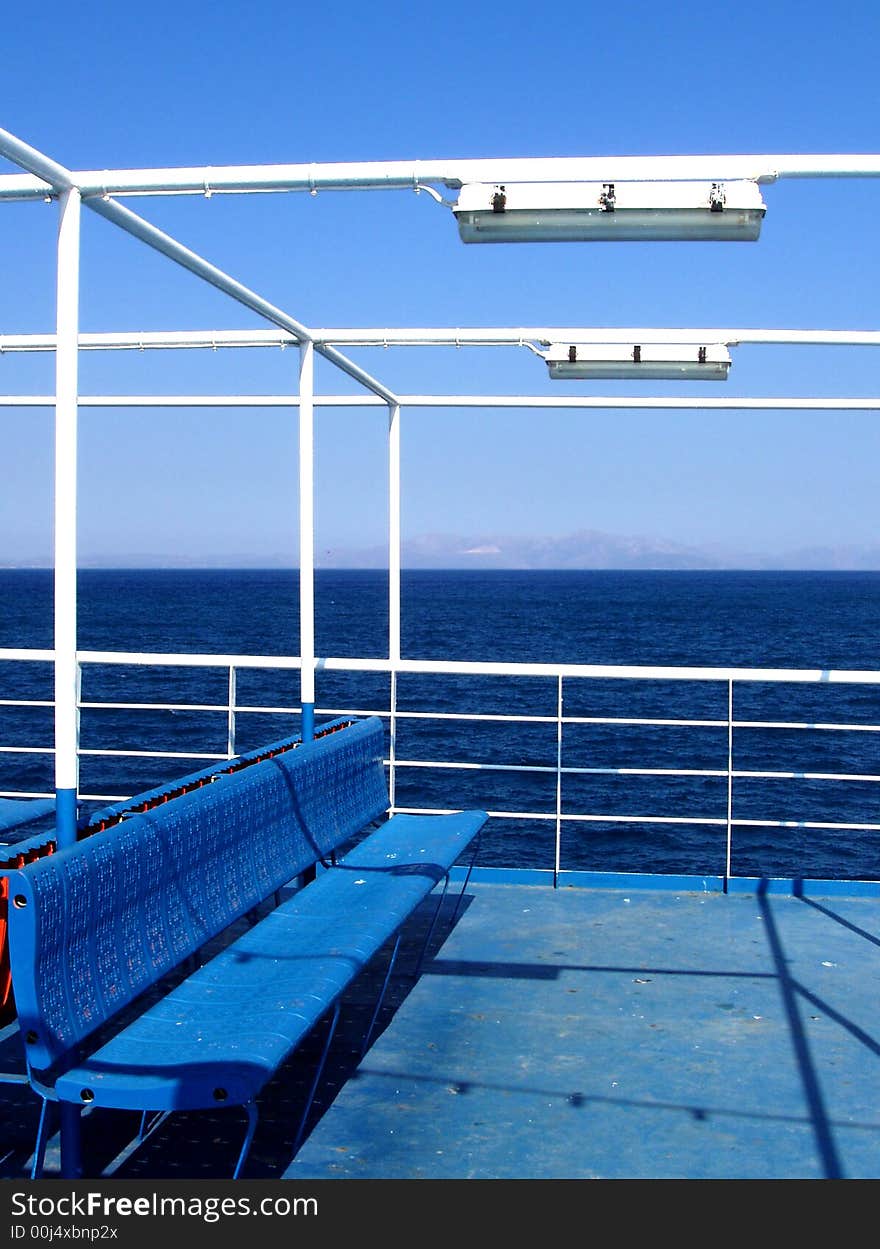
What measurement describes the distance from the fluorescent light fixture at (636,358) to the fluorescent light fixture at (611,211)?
1776 mm

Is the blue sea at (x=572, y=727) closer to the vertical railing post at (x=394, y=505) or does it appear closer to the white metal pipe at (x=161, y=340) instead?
the vertical railing post at (x=394, y=505)

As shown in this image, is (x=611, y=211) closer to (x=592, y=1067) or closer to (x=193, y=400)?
(x=592, y=1067)

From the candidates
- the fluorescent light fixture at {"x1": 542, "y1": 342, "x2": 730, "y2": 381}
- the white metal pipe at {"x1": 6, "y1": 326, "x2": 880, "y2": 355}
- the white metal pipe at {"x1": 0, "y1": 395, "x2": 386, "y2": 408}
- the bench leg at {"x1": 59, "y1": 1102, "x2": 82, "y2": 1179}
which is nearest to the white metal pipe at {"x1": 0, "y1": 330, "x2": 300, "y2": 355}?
the white metal pipe at {"x1": 6, "y1": 326, "x2": 880, "y2": 355}

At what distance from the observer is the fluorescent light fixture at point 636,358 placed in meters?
5.21

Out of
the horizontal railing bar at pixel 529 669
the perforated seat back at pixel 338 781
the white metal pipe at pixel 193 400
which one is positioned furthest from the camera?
the white metal pipe at pixel 193 400

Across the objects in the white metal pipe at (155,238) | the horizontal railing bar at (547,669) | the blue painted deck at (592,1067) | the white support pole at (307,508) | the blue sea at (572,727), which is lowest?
the blue sea at (572,727)

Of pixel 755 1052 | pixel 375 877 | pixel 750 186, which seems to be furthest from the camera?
pixel 375 877

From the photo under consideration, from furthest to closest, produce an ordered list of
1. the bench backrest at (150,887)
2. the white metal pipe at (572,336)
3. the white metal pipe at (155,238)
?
the white metal pipe at (572,336)
the white metal pipe at (155,238)
the bench backrest at (150,887)

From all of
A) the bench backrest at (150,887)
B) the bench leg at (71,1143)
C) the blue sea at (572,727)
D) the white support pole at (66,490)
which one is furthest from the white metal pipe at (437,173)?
the blue sea at (572,727)

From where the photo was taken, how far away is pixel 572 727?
115 feet

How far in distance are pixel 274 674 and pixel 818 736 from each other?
68.8 ft
